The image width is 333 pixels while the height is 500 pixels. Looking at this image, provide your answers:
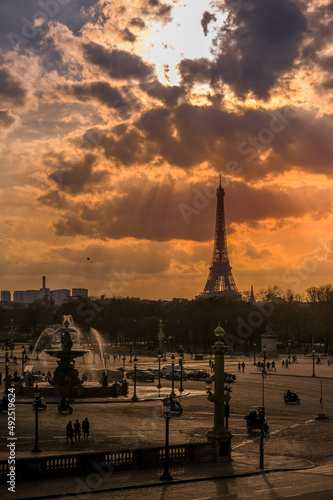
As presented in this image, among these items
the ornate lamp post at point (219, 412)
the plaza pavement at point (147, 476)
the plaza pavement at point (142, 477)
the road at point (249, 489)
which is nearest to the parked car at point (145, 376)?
the plaza pavement at point (147, 476)

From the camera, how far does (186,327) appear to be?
526 feet

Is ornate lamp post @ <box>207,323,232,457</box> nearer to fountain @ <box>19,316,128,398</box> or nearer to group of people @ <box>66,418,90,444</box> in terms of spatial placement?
group of people @ <box>66,418,90,444</box>

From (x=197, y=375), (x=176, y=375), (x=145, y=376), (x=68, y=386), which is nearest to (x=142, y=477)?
(x=68, y=386)

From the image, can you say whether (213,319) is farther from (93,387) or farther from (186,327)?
(93,387)

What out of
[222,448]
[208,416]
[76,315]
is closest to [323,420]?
[208,416]

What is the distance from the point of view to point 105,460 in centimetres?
3072

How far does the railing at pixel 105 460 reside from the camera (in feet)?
94.6

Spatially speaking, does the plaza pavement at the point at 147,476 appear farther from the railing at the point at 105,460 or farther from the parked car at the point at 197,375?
the parked car at the point at 197,375

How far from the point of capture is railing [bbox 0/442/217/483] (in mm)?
28828

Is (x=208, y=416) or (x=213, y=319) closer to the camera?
(x=208, y=416)

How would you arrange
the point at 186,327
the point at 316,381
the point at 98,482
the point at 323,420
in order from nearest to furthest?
the point at 98,482
the point at 323,420
the point at 316,381
the point at 186,327

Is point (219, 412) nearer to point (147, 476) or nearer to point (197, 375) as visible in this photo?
point (147, 476)

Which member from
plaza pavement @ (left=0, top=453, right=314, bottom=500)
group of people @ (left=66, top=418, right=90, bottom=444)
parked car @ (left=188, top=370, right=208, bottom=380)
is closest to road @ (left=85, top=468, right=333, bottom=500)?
plaza pavement @ (left=0, top=453, right=314, bottom=500)

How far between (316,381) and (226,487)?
53.5m
